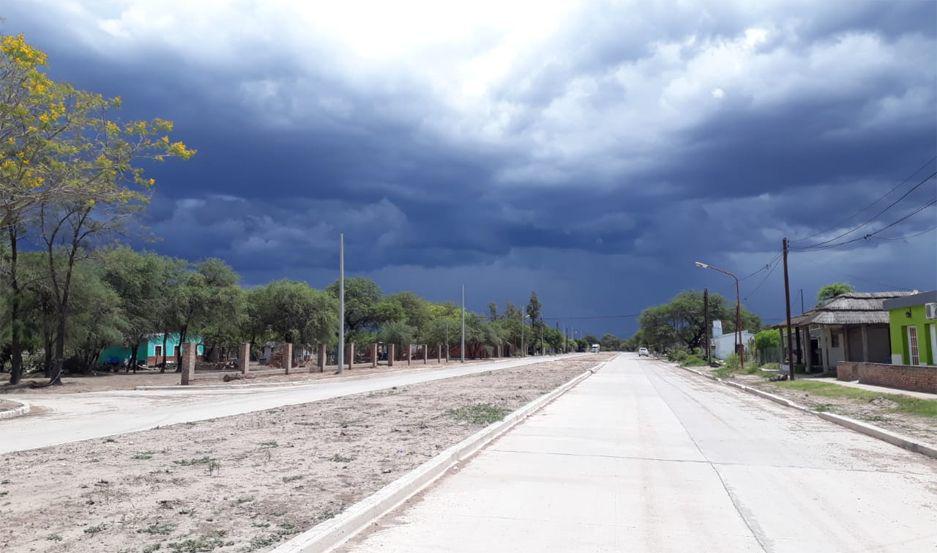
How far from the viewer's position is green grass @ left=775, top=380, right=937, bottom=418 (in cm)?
1791

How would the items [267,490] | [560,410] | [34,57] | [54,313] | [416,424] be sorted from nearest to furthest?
[267,490], [34,57], [416,424], [560,410], [54,313]

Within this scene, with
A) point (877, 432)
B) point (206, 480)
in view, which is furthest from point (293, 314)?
point (206, 480)

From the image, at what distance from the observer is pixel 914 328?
29.5m

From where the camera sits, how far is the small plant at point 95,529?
19.6 ft

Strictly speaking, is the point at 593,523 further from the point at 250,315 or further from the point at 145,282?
the point at 250,315

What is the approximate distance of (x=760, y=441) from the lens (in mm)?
13141

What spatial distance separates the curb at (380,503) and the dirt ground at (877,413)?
347 inches

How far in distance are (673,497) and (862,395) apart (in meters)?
18.1

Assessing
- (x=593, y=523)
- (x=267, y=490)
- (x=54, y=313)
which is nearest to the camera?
(x=593, y=523)

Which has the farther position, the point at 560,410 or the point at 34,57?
the point at 560,410

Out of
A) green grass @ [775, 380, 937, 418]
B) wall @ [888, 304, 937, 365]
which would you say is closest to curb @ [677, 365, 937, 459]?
green grass @ [775, 380, 937, 418]

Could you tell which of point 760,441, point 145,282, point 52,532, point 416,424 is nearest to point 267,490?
point 52,532

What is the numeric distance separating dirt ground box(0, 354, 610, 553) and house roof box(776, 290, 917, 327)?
1055 inches

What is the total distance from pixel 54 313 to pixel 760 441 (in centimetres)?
3023
